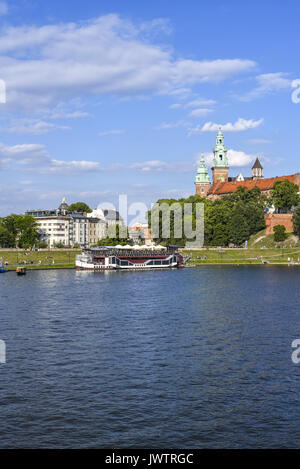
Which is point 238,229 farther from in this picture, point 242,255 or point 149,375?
point 149,375

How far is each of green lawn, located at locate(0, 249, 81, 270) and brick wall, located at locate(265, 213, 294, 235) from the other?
6205 cm

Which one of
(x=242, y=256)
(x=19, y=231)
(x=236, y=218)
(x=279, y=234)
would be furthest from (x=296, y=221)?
(x=19, y=231)

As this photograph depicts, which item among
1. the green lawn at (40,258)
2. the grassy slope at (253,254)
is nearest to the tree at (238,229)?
the grassy slope at (253,254)

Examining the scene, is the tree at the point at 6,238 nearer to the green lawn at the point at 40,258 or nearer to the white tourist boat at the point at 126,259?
the green lawn at the point at 40,258

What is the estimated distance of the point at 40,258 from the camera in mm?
147125

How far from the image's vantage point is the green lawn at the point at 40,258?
445ft

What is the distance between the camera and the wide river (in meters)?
26.0

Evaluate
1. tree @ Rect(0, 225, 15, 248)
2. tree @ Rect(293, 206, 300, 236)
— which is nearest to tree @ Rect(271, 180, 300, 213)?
tree @ Rect(293, 206, 300, 236)

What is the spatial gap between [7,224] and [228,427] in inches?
6321

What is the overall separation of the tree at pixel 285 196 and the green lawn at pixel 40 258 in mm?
68542

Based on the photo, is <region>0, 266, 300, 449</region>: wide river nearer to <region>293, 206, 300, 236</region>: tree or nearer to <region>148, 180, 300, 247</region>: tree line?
<region>293, 206, 300, 236</region>: tree

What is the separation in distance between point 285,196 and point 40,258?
82.0 m

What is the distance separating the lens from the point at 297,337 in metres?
45.5
